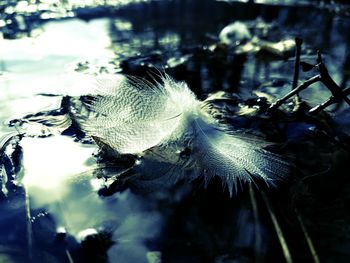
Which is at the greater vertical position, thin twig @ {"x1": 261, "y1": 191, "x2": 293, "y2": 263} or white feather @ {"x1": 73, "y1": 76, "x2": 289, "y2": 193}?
white feather @ {"x1": 73, "y1": 76, "x2": 289, "y2": 193}

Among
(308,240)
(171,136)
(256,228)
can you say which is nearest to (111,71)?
(171,136)

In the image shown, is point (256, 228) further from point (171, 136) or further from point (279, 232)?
point (171, 136)

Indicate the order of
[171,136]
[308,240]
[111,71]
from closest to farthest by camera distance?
1. [308,240]
2. [171,136]
3. [111,71]

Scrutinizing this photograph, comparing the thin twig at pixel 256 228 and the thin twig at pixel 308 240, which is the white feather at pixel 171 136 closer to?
the thin twig at pixel 256 228

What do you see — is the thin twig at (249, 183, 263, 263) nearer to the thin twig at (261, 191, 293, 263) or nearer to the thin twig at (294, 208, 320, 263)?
the thin twig at (261, 191, 293, 263)

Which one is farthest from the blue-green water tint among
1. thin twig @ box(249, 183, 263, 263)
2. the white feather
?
the white feather

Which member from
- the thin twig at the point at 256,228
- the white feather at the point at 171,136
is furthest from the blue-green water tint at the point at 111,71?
the white feather at the point at 171,136

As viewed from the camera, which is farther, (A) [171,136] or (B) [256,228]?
(A) [171,136]
